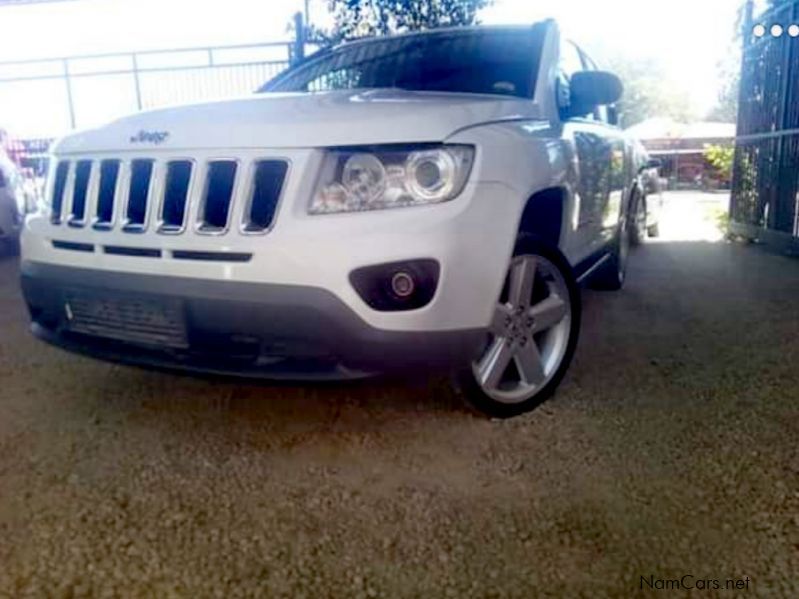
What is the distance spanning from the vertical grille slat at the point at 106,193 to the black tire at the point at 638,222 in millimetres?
4600

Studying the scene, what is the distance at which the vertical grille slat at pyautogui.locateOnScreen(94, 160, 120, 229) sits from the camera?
227cm

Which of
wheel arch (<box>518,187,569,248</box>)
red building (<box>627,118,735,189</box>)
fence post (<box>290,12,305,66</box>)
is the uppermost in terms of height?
fence post (<box>290,12,305,66</box>)

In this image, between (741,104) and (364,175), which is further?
(741,104)

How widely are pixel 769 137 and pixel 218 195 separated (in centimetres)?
654

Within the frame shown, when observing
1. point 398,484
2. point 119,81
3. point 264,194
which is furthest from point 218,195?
point 119,81

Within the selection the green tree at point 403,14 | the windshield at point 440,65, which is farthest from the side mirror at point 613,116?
the green tree at point 403,14

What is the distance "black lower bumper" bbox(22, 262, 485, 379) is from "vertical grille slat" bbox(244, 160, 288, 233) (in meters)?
0.19

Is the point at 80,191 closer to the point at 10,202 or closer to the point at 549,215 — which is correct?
the point at 549,215

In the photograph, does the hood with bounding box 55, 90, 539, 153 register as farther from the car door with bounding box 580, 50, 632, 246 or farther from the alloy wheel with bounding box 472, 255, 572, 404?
the car door with bounding box 580, 50, 632, 246

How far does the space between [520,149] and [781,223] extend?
212 inches

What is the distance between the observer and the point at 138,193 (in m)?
2.20

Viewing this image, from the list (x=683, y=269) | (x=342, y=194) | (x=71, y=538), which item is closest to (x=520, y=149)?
(x=342, y=194)

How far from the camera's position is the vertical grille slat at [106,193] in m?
2.27

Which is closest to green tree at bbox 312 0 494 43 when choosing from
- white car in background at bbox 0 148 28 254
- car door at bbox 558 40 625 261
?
car door at bbox 558 40 625 261
